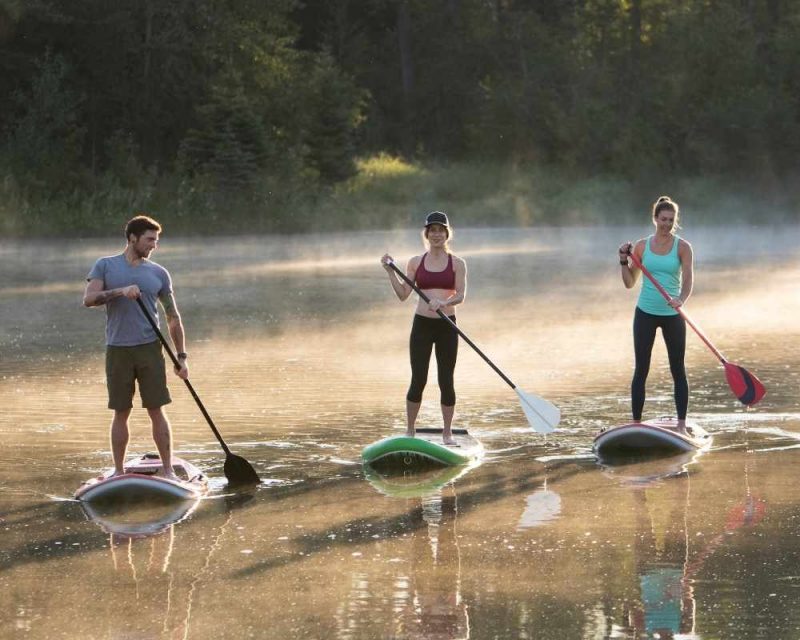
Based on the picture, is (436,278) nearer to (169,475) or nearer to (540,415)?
(540,415)

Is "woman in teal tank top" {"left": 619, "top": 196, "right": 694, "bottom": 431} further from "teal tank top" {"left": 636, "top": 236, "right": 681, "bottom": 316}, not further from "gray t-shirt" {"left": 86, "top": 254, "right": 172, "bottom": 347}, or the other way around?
"gray t-shirt" {"left": 86, "top": 254, "right": 172, "bottom": 347}

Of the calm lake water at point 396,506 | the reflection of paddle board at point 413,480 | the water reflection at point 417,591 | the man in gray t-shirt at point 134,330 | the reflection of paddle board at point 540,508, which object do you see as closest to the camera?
the water reflection at point 417,591

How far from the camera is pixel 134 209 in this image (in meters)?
48.7

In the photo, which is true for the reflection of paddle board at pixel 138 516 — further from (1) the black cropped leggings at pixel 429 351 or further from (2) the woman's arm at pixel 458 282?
(2) the woman's arm at pixel 458 282

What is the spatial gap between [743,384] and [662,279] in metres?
1.24

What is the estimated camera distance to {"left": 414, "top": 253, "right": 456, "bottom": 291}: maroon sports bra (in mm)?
11180

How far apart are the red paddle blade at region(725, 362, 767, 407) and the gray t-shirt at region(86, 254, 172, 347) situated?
4.44m

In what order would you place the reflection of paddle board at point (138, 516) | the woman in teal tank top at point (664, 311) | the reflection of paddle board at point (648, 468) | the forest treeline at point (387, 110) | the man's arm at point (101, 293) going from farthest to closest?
1. the forest treeline at point (387, 110)
2. the woman in teal tank top at point (664, 311)
3. the reflection of paddle board at point (648, 468)
4. the man's arm at point (101, 293)
5. the reflection of paddle board at point (138, 516)

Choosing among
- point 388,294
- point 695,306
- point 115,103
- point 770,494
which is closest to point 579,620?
point 770,494

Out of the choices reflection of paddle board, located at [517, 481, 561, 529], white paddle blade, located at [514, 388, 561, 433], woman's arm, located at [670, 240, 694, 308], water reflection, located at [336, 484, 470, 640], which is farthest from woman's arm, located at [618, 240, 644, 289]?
water reflection, located at [336, 484, 470, 640]

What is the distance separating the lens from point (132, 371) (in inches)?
385

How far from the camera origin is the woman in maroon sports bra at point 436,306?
11145 millimetres

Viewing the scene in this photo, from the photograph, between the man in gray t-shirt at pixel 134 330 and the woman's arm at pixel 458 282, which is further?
the woman's arm at pixel 458 282

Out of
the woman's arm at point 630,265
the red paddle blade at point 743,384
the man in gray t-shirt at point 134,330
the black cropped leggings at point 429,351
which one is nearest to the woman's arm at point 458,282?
the black cropped leggings at point 429,351
